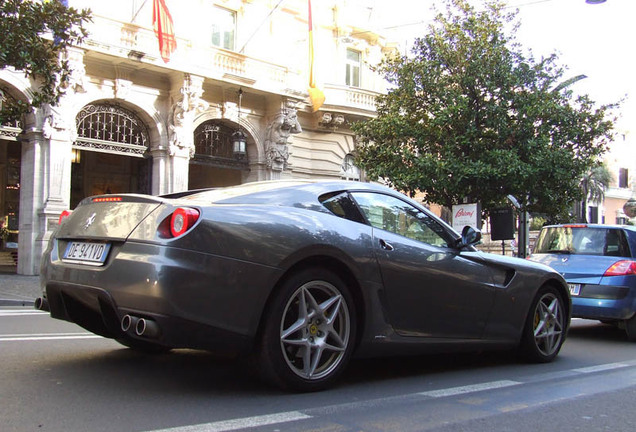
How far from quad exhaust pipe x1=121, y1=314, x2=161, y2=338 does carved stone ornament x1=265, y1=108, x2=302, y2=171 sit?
18.0 meters

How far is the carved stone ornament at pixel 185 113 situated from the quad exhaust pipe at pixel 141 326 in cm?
1585

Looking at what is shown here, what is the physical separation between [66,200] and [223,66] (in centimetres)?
656

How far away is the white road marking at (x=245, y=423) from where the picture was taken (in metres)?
3.10

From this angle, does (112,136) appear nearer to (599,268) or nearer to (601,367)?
(599,268)

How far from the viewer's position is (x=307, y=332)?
3941 millimetres

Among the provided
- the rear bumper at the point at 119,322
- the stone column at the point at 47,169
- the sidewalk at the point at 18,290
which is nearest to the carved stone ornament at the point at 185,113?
the stone column at the point at 47,169

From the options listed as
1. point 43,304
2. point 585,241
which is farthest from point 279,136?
point 43,304

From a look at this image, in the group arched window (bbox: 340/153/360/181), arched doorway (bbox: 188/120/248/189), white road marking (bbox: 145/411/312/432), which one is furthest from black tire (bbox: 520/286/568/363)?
arched window (bbox: 340/153/360/181)

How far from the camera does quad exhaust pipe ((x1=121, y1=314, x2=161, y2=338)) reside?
3430 millimetres

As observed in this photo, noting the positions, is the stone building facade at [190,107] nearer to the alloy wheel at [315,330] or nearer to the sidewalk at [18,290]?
the sidewalk at [18,290]

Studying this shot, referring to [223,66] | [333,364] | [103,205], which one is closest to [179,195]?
[103,205]

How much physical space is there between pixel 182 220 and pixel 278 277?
68 centimetres

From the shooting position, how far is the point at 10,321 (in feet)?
26.0

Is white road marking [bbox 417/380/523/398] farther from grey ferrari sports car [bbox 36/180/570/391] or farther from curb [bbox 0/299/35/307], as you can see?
curb [bbox 0/299/35/307]
